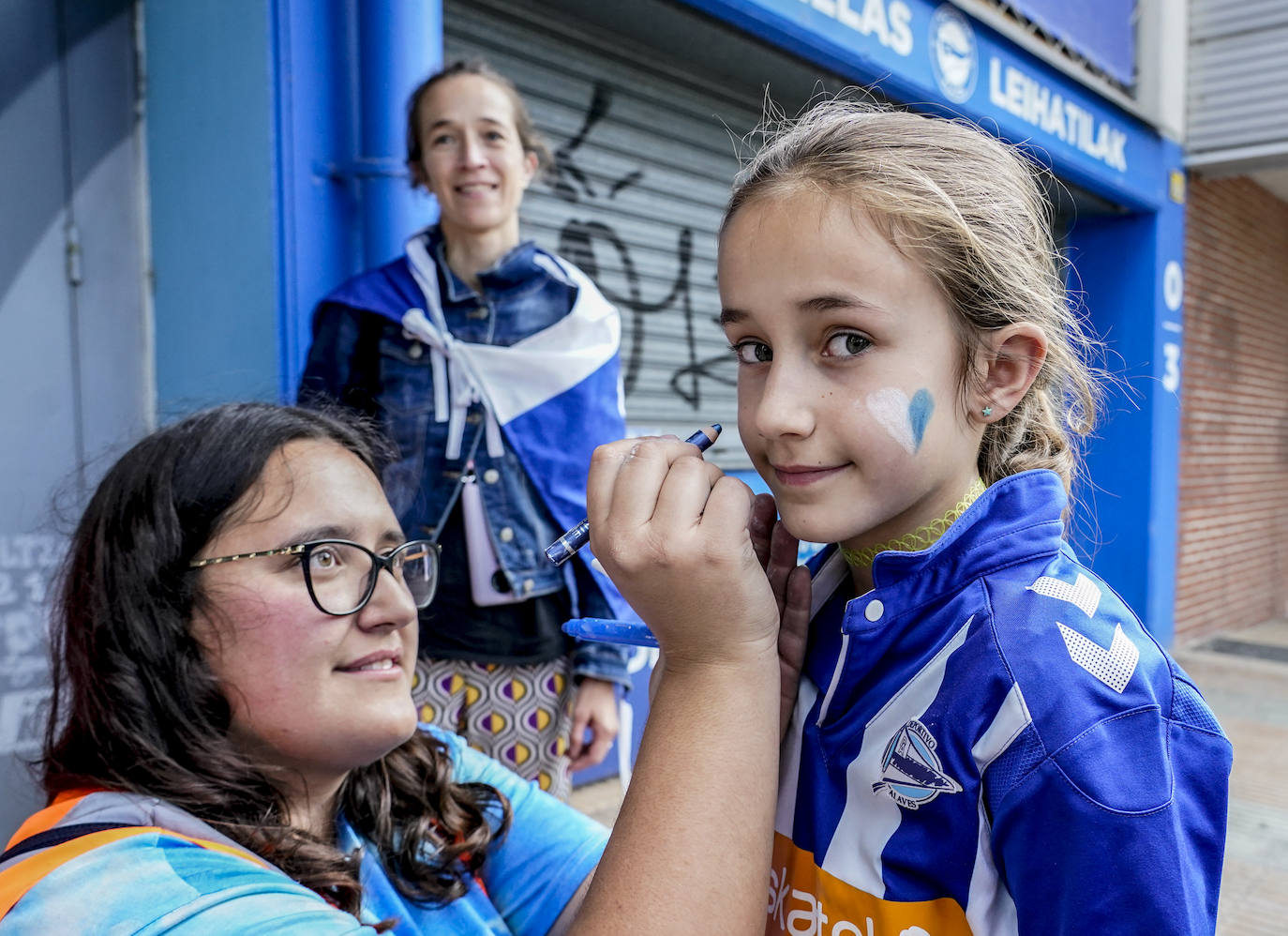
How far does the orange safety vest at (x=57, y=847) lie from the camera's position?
0.89 m

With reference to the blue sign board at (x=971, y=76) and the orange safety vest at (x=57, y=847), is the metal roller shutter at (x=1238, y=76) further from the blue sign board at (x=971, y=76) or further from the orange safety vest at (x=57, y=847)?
the orange safety vest at (x=57, y=847)

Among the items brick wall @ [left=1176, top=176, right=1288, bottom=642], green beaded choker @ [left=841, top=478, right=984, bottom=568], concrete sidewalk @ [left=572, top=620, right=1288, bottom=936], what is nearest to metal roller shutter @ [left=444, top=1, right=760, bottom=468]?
concrete sidewalk @ [left=572, top=620, right=1288, bottom=936]

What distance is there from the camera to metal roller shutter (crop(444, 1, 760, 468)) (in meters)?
4.07

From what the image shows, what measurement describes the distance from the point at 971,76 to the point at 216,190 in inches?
164

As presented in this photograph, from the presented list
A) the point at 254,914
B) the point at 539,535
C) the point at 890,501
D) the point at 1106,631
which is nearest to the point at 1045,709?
the point at 1106,631

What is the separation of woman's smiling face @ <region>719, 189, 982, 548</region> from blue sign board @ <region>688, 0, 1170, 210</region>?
2.80m

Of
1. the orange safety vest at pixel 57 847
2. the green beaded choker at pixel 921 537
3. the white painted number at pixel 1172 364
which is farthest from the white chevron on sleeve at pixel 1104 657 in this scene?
the white painted number at pixel 1172 364

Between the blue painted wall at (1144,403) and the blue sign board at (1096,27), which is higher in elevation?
the blue sign board at (1096,27)

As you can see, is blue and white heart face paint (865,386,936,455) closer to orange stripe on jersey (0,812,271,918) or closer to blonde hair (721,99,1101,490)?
blonde hair (721,99,1101,490)

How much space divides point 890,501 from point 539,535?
136cm

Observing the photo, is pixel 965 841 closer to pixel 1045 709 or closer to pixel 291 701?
pixel 1045 709

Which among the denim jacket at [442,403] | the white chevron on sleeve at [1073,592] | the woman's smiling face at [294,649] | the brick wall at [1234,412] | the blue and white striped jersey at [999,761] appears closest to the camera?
the blue and white striped jersey at [999,761]

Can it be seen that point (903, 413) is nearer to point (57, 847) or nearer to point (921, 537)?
point (921, 537)

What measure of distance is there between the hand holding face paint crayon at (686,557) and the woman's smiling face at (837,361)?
0.36 feet
